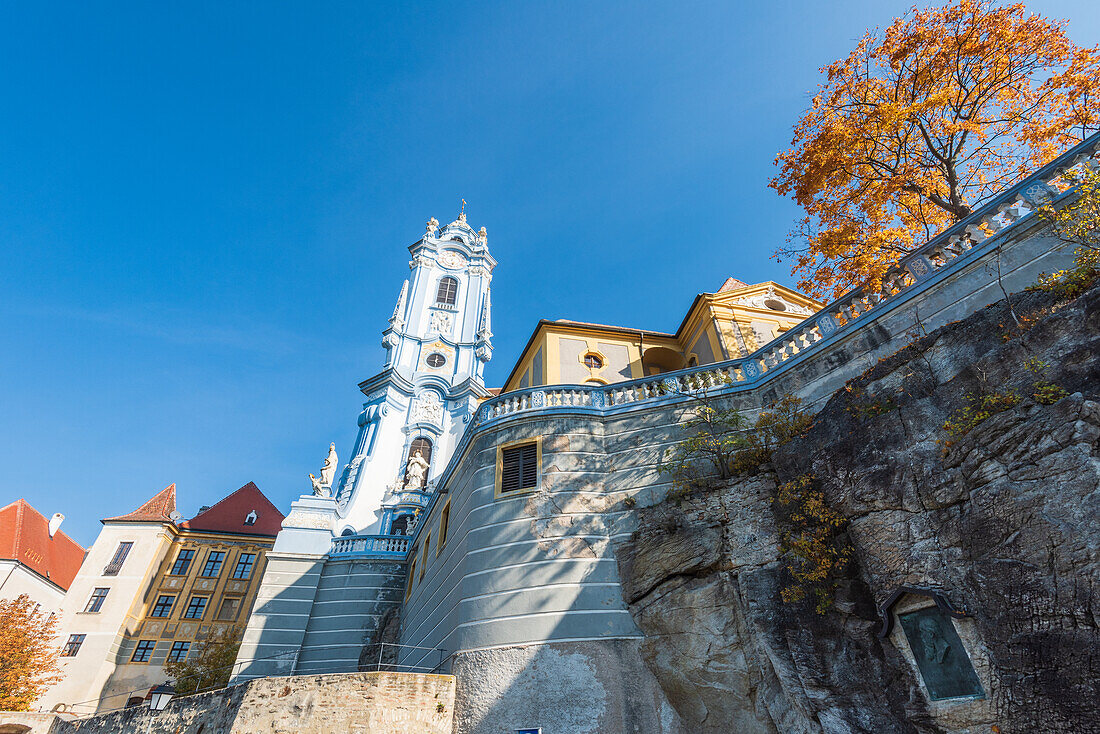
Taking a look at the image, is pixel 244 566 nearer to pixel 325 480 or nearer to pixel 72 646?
pixel 72 646

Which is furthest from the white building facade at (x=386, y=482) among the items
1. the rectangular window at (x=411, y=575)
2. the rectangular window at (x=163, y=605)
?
the rectangular window at (x=163, y=605)

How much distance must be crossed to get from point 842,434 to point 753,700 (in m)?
4.98

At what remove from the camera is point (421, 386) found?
39.5 metres

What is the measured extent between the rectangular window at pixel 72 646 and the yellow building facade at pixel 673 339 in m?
26.4

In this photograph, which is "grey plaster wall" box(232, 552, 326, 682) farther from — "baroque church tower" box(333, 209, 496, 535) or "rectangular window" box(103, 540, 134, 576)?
"rectangular window" box(103, 540, 134, 576)

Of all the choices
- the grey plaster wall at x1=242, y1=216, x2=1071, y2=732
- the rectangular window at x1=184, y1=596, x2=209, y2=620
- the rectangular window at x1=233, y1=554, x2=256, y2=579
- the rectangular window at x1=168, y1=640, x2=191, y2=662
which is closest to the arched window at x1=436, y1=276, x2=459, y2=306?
the rectangular window at x1=233, y1=554, x2=256, y2=579

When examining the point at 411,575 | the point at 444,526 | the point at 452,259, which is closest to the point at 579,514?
the point at 444,526

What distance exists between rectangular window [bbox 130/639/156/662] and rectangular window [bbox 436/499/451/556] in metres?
23.1

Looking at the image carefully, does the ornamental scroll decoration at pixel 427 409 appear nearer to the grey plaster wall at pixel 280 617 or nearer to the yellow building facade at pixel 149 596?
the yellow building facade at pixel 149 596

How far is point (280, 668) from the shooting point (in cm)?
1906

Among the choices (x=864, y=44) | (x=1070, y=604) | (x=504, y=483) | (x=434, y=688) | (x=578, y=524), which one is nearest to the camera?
(x=1070, y=604)

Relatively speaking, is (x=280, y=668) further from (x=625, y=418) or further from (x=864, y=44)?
(x=864, y=44)

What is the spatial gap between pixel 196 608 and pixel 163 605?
1.77 m

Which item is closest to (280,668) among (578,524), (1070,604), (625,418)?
(578,524)
